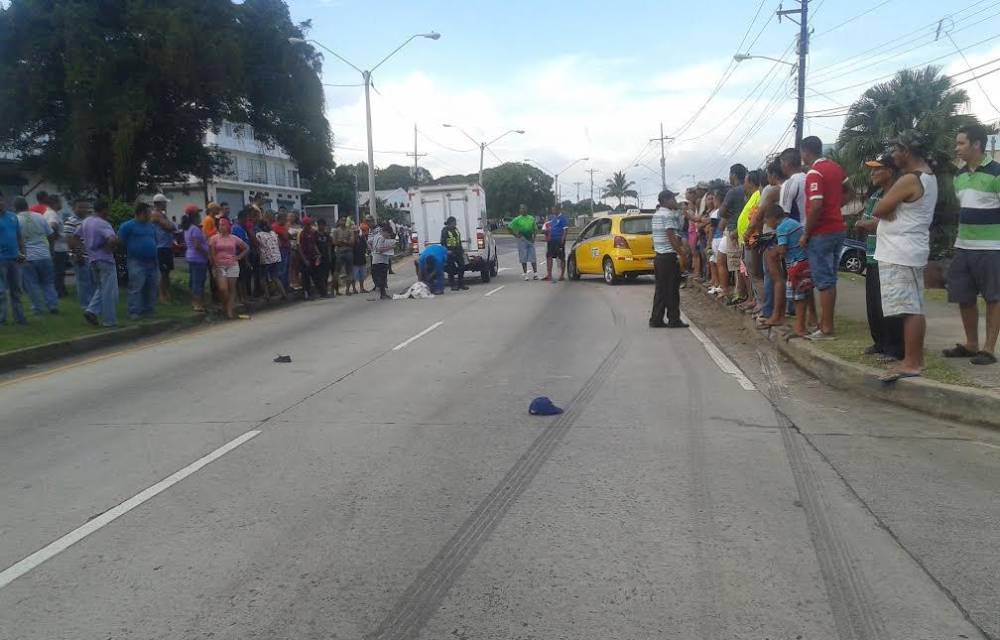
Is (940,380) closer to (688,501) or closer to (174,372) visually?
(688,501)

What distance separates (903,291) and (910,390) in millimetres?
818

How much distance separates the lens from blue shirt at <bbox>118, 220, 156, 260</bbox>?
1374 centimetres

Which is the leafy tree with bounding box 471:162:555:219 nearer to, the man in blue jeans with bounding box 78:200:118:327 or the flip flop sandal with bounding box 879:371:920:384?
the man in blue jeans with bounding box 78:200:118:327

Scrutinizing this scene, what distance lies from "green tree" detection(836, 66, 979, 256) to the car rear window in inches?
379

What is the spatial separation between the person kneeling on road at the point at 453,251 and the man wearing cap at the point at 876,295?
45.3 ft

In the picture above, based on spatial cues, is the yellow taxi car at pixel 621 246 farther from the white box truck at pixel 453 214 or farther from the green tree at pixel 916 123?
the green tree at pixel 916 123

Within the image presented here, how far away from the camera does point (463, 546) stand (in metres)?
4.45

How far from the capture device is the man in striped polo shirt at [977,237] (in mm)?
7301

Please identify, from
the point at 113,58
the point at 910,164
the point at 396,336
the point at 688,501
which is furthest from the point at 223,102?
the point at 688,501

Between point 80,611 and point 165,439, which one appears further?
point 165,439

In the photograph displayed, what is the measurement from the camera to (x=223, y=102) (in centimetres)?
2180

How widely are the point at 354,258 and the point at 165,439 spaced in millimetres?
14487

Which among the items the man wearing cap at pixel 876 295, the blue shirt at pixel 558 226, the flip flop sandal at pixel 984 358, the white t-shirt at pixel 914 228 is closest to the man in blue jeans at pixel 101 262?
the man wearing cap at pixel 876 295

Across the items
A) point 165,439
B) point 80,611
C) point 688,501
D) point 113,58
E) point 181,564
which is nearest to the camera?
point 80,611
